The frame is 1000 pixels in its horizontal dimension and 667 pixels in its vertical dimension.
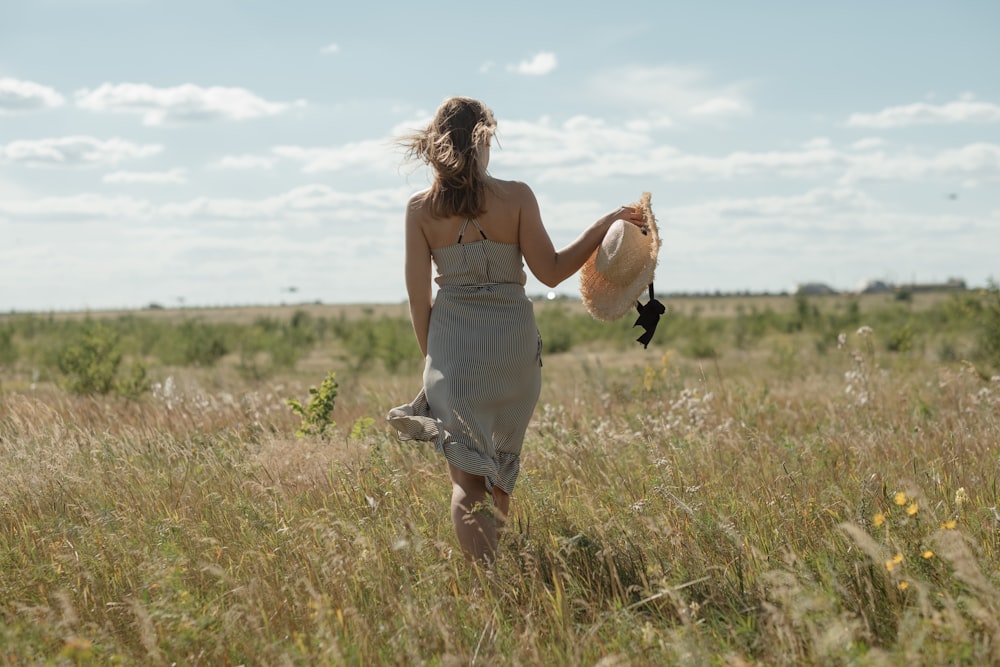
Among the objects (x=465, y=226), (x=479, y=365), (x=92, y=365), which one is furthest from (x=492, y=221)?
(x=92, y=365)

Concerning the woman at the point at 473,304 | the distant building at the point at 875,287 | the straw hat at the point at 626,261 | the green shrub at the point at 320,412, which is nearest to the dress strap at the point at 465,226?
the woman at the point at 473,304

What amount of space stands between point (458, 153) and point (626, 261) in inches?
33.0

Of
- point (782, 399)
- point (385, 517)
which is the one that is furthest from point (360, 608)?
point (782, 399)

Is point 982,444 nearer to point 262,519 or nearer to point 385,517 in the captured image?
point 385,517

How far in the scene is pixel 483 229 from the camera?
13.3 ft

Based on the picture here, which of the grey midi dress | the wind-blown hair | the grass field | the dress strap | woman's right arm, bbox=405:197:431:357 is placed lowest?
the grass field

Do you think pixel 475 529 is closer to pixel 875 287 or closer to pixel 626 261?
pixel 626 261

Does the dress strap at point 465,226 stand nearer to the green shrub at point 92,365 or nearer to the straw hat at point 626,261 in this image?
the straw hat at point 626,261

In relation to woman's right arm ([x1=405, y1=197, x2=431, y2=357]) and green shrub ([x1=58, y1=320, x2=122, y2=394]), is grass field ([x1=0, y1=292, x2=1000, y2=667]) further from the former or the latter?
green shrub ([x1=58, y1=320, x2=122, y2=394])

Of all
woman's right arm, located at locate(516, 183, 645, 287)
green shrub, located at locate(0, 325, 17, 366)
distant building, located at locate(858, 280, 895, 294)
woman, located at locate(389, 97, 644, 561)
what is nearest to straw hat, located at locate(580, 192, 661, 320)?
woman's right arm, located at locate(516, 183, 645, 287)

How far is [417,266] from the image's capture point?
13.6 ft

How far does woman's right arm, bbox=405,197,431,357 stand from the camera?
411 centimetres

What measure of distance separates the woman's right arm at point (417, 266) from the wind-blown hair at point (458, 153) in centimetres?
11

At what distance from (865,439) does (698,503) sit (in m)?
1.82
